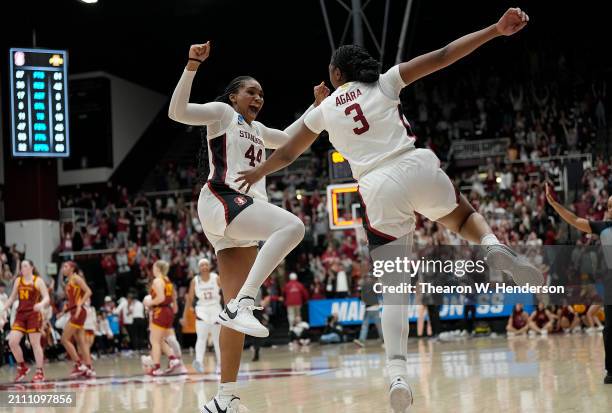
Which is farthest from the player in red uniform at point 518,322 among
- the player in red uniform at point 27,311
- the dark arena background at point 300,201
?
the player in red uniform at point 27,311

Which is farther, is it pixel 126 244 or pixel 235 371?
pixel 126 244

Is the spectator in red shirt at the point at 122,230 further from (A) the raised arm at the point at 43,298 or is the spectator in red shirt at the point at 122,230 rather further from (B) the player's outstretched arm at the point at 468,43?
(B) the player's outstretched arm at the point at 468,43

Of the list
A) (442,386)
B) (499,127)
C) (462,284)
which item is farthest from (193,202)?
(462,284)

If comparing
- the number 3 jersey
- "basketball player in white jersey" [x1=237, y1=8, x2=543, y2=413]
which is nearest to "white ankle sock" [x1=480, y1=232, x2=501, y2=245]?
"basketball player in white jersey" [x1=237, y1=8, x2=543, y2=413]

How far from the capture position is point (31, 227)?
28.1 metres

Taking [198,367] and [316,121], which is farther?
[198,367]

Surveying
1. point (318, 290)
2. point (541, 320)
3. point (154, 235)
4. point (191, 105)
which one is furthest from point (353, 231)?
point (191, 105)

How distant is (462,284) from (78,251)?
22.7m

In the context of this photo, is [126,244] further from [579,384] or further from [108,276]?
[579,384]

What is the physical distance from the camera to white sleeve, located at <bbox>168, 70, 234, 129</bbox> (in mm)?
5883

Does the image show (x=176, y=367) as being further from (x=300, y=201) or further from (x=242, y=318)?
(x=300, y=201)

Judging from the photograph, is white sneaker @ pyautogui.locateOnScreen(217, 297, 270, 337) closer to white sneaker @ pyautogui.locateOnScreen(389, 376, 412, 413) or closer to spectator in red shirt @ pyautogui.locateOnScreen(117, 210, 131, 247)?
white sneaker @ pyautogui.locateOnScreen(389, 376, 412, 413)

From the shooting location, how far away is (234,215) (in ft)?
19.6

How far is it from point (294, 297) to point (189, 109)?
16.1 meters
